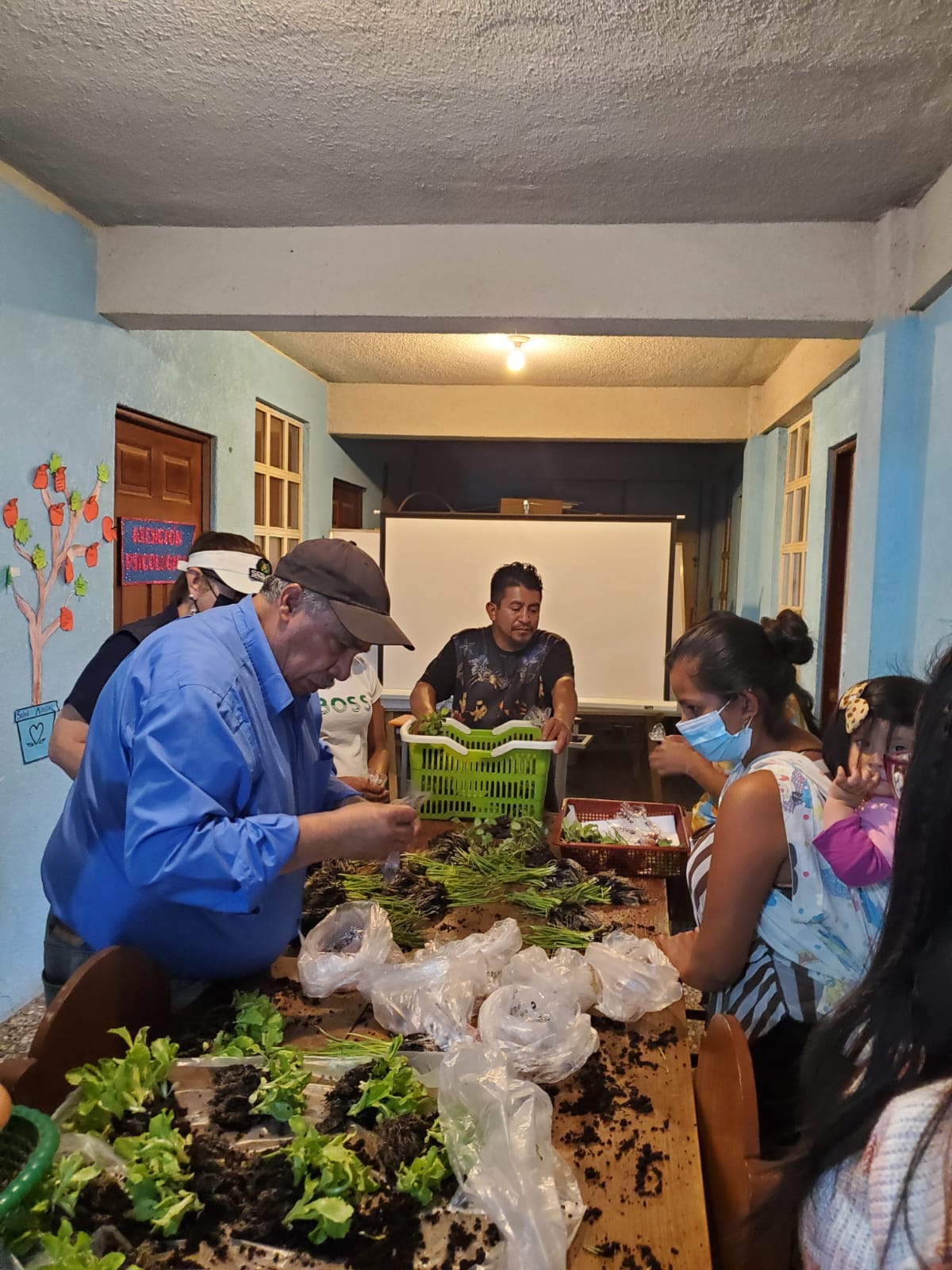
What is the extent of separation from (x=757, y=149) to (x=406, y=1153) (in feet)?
8.53

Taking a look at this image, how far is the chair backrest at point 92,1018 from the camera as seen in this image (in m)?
1.20

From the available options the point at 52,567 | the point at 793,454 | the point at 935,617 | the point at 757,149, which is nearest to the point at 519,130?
the point at 757,149

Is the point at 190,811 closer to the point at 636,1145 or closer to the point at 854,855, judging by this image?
the point at 636,1145

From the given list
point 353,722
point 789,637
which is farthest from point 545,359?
point 789,637

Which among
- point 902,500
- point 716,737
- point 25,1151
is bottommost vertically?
point 25,1151

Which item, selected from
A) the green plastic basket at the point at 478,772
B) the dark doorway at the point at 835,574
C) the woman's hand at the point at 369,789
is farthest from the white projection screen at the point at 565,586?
the woman's hand at the point at 369,789

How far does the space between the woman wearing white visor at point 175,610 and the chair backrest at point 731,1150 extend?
144 cm

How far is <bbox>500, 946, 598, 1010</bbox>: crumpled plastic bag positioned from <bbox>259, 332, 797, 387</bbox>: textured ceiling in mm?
3488

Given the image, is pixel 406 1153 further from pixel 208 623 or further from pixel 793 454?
pixel 793 454

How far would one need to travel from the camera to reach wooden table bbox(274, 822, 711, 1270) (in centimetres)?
104

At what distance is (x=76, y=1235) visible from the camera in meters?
0.97

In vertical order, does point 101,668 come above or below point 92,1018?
above

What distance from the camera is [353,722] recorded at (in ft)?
10.5

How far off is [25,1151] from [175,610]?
5.20 ft
